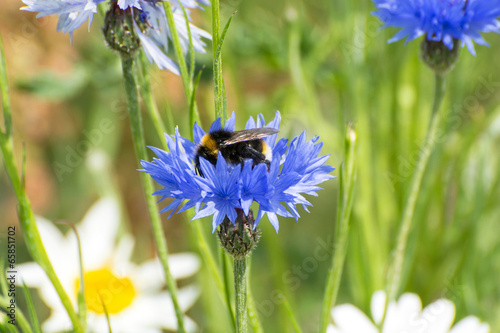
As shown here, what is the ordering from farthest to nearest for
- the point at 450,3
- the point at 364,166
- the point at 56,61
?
the point at 56,61
the point at 364,166
the point at 450,3

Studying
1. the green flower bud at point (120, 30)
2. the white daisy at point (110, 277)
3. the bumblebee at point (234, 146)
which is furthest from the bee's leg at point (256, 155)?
the white daisy at point (110, 277)

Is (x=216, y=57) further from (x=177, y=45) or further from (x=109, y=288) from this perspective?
(x=109, y=288)

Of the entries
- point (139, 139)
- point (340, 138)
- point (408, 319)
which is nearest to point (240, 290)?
point (139, 139)

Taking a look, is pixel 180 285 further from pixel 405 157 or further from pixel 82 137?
pixel 405 157

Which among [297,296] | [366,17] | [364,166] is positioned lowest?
[297,296]

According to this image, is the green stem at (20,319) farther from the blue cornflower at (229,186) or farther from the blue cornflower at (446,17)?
the blue cornflower at (446,17)

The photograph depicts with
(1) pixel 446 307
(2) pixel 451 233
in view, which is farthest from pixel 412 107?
(1) pixel 446 307
